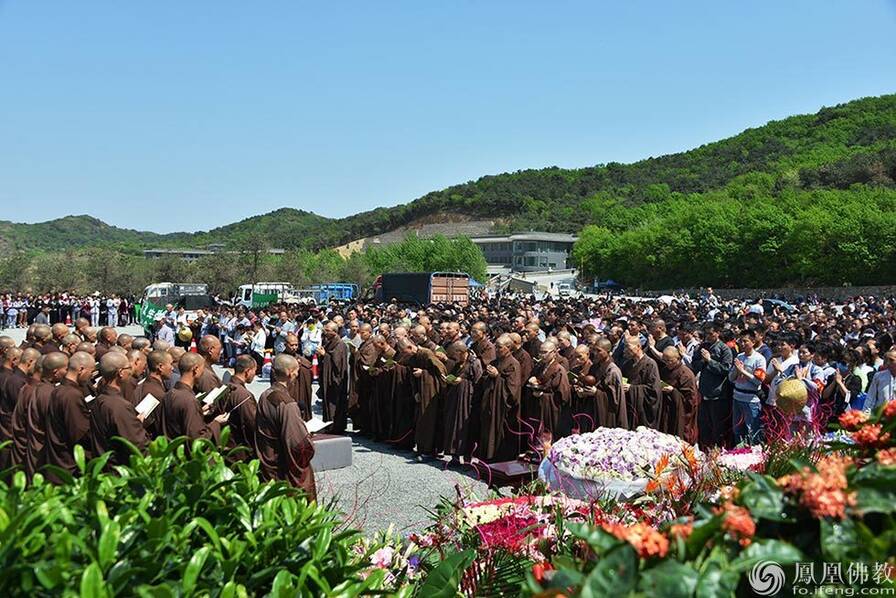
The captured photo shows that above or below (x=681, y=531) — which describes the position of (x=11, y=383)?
below

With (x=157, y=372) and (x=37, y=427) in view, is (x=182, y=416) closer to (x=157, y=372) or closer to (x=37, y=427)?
(x=157, y=372)

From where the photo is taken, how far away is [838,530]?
1915 millimetres

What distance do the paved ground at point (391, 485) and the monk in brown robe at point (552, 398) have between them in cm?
122

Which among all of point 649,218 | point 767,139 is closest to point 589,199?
point 767,139

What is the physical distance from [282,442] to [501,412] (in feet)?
15.2

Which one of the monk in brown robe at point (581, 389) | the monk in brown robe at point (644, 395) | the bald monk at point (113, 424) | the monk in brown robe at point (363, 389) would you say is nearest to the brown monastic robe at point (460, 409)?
the monk in brown robe at point (581, 389)

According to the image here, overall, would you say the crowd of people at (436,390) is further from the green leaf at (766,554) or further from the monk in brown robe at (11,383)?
the green leaf at (766,554)

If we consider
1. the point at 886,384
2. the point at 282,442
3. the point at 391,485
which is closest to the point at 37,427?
the point at 282,442

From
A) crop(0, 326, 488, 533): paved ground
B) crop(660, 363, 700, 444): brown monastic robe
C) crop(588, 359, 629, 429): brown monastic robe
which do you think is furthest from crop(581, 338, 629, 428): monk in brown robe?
crop(0, 326, 488, 533): paved ground

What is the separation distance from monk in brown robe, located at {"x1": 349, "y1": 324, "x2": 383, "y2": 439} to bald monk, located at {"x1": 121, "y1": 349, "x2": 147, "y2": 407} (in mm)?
4364

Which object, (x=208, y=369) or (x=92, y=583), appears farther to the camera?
(x=208, y=369)

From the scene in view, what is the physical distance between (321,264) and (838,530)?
246 ft

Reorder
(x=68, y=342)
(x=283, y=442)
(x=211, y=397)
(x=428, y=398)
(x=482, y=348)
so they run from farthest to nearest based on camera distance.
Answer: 1. (x=68, y=342)
2. (x=482, y=348)
3. (x=428, y=398)
4. (x=211, y=397)
5. (x=283, y=442)

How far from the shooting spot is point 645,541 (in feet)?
6.18
